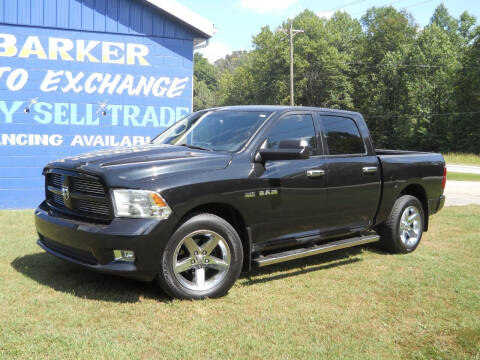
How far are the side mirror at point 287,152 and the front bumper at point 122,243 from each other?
120cm

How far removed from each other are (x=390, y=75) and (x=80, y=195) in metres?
57.9

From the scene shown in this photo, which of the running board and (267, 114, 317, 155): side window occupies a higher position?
(267, 114, 317, 155): side window

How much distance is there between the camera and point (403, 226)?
672 cm

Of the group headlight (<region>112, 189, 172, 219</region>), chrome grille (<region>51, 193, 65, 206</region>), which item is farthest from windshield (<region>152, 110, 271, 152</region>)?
chrome grille (<region>51, 193, 65, 206</region>)

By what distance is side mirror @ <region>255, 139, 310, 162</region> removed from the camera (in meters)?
4.75

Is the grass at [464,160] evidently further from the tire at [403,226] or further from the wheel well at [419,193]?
the tire at [403,226]

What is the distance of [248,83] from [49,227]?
63489 mm

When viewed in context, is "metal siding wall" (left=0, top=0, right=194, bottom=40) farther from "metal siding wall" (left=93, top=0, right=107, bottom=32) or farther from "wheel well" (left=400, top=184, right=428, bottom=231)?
"wheel well" (left=400, top=184, right=428, bottom=231)

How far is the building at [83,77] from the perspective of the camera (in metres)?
9.80

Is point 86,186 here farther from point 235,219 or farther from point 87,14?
point 87,14

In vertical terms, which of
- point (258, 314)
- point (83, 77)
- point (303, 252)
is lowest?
point (258, 314)

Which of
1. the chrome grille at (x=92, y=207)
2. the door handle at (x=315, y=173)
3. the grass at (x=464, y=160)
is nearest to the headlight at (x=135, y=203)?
the chrome grille at (x=92, y=207)

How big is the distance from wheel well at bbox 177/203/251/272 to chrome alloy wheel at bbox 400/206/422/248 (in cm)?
280

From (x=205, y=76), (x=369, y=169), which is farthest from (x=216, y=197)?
(x=205, y=76)
